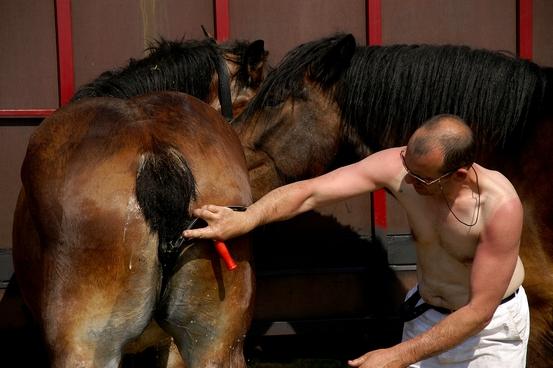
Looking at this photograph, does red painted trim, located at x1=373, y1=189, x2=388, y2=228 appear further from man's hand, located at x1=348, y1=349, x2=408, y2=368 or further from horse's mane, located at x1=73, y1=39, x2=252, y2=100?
man's hand, located at x1=348, y1=349, x2=408, y2=368

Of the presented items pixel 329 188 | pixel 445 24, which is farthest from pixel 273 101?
pixel 445 24

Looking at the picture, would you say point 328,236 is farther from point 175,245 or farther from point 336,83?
point 175,245

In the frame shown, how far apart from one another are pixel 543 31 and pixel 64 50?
2.89 meters

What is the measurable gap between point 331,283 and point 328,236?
289 mm

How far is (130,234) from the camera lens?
2.55 m

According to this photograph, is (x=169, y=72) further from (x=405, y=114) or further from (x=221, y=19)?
(x=405, y=114)

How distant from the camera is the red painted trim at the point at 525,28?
195 inches

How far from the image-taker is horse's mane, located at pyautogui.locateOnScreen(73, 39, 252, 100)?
411 centimetres

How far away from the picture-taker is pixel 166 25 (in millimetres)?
4852

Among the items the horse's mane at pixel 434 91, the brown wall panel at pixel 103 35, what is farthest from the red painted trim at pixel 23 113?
the horse's mane at pixel 434 91

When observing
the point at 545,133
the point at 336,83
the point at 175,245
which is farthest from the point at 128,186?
the point at 545,133

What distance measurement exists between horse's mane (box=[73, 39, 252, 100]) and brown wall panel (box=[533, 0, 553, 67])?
1825 millimetres

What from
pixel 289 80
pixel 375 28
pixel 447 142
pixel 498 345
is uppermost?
pixel 375 28

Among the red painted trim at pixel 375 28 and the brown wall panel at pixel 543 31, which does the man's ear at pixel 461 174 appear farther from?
the brown wall panel at pixel 543 31
